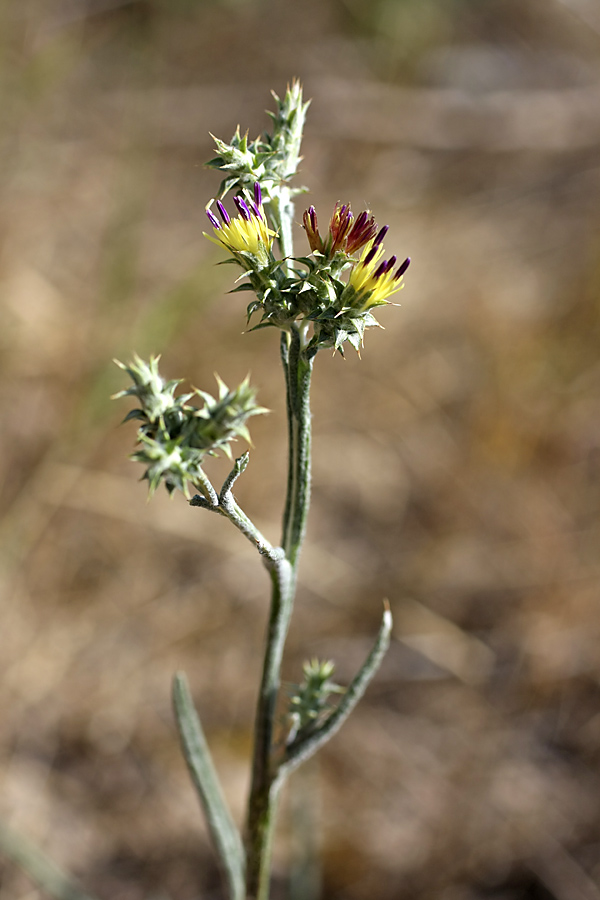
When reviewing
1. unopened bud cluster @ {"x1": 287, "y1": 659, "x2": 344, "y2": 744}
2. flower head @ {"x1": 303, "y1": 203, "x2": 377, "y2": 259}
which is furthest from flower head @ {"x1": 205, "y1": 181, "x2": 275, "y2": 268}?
unopened bud cluster @ {"x1": 287, "y1": 659, "x2": 344, "y2": 744}

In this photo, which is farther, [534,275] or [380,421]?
[534,275]

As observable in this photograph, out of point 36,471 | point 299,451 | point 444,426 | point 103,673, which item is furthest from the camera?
point 444,426

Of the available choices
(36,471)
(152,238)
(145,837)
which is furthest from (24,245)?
(145,837)

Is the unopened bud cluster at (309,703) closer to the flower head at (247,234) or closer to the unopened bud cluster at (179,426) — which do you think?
the unopened bud cluster at (179,426)

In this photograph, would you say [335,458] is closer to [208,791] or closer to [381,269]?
[208,791]

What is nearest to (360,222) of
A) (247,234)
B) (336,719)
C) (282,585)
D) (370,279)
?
(370,279)

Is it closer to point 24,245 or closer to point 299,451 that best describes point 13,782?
point 299,451

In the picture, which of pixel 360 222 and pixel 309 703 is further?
pixel 309 703

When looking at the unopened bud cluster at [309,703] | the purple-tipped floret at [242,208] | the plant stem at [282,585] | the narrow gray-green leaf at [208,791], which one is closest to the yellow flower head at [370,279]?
the plant stem at [282,585]
